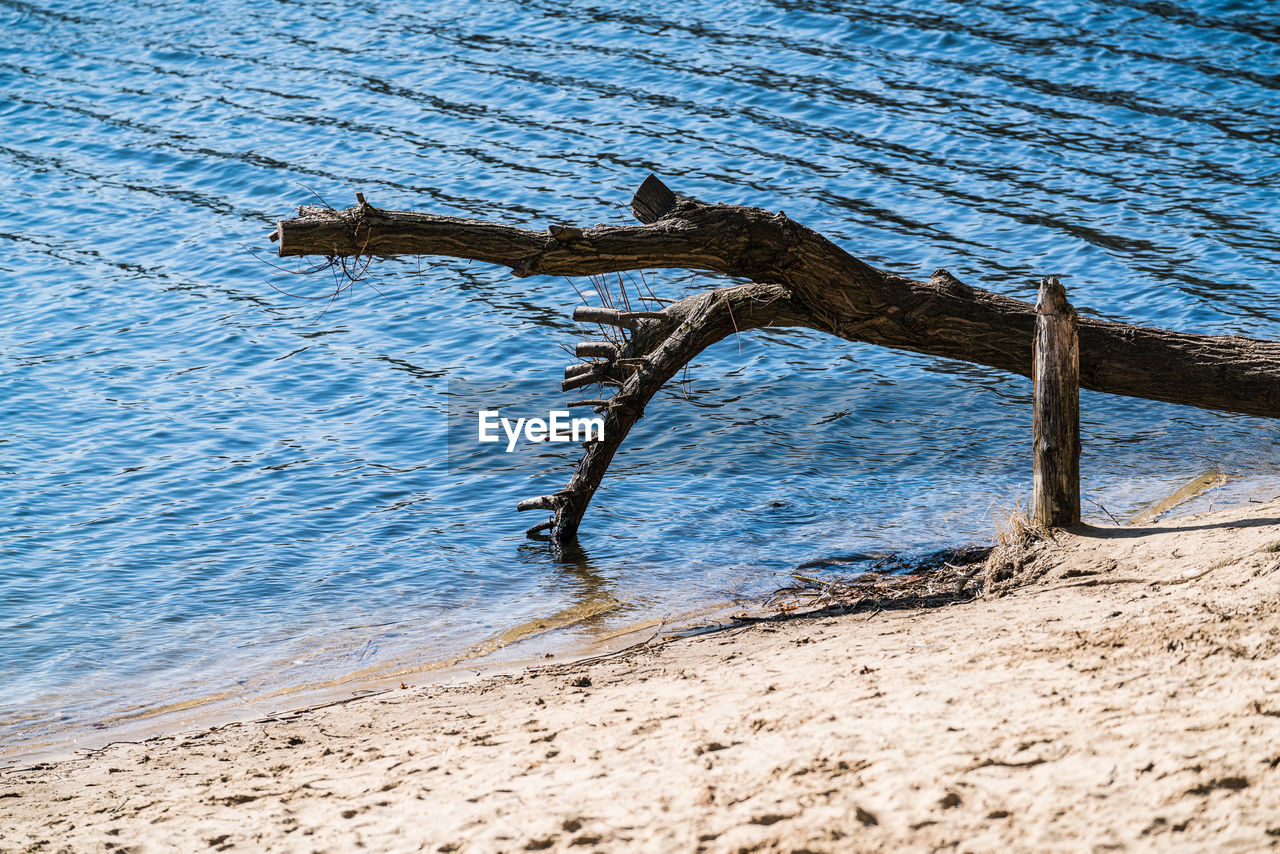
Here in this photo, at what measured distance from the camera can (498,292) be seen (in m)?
15.3

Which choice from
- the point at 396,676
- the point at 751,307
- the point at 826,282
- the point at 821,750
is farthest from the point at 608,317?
the point at 821,750

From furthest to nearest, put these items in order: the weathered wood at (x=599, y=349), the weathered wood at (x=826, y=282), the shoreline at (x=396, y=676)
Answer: the weathered wood at (x=599, y=349) < the weathered wood at (x=826, y=282) < the shoreline at (x=396, y=676)

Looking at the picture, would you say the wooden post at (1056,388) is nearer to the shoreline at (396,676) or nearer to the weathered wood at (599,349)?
the shoreline at (396,676)

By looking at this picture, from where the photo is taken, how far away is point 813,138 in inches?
747

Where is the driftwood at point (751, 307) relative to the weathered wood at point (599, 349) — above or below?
above

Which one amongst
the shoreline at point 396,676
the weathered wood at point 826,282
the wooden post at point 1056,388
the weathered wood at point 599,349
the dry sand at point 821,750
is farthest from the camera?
the weathered wood at point 599,349

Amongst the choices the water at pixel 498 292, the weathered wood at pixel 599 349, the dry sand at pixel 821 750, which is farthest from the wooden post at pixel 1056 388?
the weathered wood at pixel 599 349

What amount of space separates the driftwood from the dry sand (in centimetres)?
134

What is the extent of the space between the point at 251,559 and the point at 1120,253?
1104 centimetres

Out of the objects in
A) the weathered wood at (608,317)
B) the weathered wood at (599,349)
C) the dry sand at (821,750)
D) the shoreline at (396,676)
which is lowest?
the shoreline at (396,676)

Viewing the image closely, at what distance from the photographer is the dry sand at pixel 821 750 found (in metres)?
4.41

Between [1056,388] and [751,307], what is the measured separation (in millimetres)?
2138

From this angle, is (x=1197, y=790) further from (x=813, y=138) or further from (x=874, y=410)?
(x=813, y=138)

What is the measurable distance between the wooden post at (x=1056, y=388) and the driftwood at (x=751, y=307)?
52 centimetres
